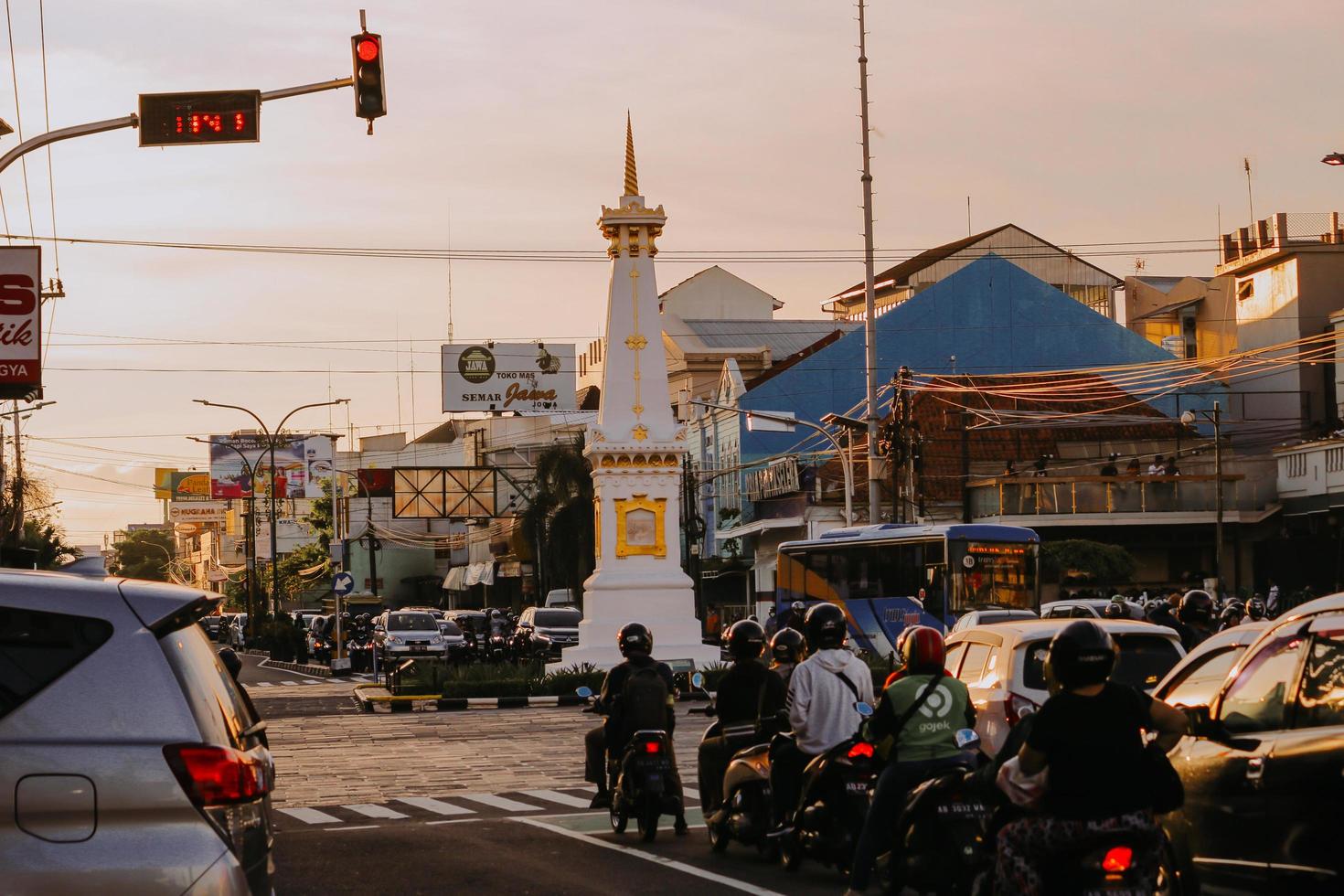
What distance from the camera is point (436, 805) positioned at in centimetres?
1823

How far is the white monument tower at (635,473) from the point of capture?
42.1 meters

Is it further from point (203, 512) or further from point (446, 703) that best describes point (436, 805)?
point (203, 512)

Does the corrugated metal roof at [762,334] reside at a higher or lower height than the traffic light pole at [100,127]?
higher

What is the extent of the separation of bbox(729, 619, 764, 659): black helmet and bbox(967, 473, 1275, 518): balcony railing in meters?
50.1

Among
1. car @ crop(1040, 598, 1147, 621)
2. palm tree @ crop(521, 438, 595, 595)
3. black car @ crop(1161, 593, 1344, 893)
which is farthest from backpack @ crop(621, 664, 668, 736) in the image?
palm tree @ crop(521, 438, 595, 595)

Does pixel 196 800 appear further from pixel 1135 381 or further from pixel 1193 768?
pixel 1135 381

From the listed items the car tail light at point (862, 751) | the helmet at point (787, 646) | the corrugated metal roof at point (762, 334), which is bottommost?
the car tail light at point (862, 751)

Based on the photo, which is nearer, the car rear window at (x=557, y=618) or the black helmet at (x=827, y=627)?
the black helmet at (x=827, y=627)

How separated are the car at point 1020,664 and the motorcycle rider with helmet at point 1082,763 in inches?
276

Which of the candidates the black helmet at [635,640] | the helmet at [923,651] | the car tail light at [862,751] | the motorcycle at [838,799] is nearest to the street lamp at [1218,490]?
the black helmet at [635,640]

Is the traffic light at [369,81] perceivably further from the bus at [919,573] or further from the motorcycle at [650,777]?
the bus at [919,573]

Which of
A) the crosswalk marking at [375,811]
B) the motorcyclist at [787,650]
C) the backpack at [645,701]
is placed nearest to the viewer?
the motorcyclist at [787,650]

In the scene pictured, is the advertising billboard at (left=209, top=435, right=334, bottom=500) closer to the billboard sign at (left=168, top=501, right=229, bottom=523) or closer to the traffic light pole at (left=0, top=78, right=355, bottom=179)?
the billboard sign at (left=168, top=501, right=229, bottom=523)

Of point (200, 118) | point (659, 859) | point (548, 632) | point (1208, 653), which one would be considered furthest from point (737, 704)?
point (548, 632)
